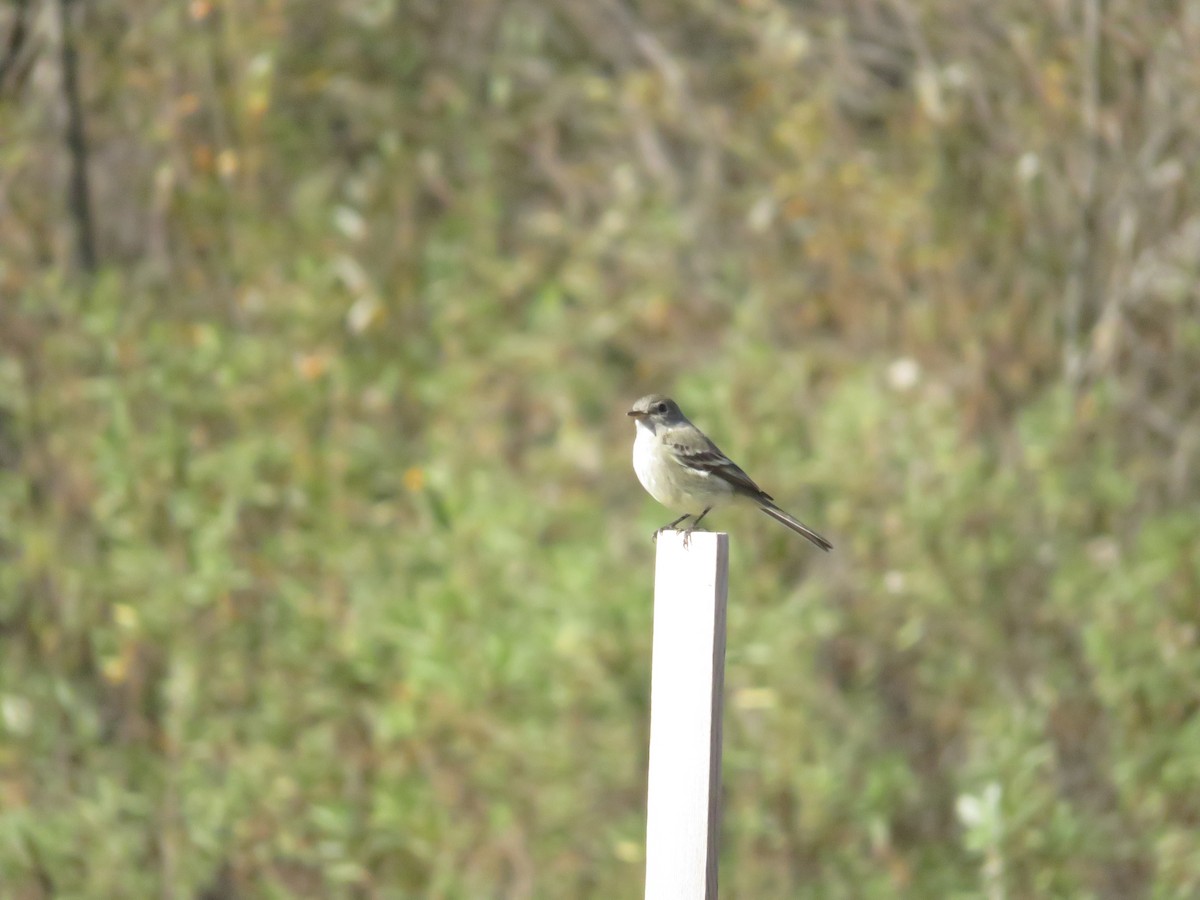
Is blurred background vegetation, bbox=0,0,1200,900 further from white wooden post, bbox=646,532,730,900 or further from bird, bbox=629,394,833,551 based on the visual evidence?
white wooden post, bbox=646,532,730,900

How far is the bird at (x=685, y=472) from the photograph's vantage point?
16.5 ft

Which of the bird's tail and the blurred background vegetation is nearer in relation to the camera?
the bird's tail

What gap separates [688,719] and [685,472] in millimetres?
1614

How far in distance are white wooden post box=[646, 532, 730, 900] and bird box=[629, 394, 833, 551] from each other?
56.7 inches

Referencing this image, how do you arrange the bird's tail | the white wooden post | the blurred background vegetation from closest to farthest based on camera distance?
the white wooden post
the bird's tail
the blurred background vegetation

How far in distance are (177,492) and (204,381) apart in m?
0.54

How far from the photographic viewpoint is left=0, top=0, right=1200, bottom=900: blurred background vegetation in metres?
6.99

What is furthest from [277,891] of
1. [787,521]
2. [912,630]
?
[787,521]

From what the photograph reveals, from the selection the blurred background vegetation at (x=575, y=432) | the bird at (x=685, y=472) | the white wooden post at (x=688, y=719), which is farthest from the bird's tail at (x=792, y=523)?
the blurred background vegetation at (x=575, y=432)

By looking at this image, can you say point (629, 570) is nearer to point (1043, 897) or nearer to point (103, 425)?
point (1043, 897)

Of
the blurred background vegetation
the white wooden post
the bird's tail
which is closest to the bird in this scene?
the bird's tail

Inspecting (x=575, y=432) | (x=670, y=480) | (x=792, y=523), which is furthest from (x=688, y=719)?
(x=575, y=432)

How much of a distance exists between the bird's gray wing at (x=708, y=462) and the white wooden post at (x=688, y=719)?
4.99 ft

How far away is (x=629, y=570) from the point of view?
289 inches
